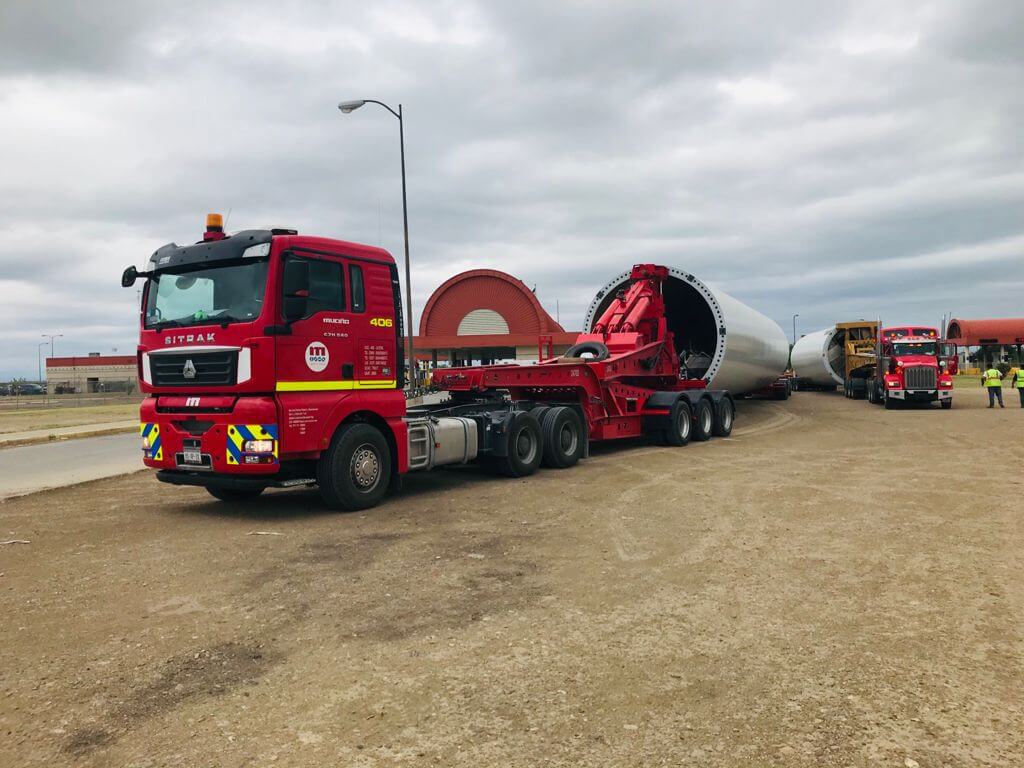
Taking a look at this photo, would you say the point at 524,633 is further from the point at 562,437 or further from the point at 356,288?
the point at 562,437

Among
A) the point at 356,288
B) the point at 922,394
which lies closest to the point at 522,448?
the point at 356,288

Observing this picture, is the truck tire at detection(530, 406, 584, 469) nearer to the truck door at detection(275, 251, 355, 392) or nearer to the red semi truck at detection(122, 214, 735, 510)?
the red semi truck at detection(122, 214, 735, 510)

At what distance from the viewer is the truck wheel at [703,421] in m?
17.1

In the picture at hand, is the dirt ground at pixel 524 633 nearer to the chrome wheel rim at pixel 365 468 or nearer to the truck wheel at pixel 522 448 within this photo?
the chrome wheel rim at pixel 365 468

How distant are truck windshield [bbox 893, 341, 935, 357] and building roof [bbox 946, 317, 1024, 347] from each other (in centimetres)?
4069

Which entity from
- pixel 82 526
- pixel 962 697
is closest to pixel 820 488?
pixel 962 697

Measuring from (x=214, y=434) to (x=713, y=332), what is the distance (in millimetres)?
14889

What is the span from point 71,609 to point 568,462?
28.0ft

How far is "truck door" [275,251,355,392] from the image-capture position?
329 inches

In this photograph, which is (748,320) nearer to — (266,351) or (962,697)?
(266,351)

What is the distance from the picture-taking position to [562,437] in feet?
42.7

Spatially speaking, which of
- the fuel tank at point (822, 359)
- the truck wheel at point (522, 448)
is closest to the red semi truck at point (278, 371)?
the truck wheel at point (522, 448)

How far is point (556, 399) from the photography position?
564 inches

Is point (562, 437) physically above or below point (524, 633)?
above
